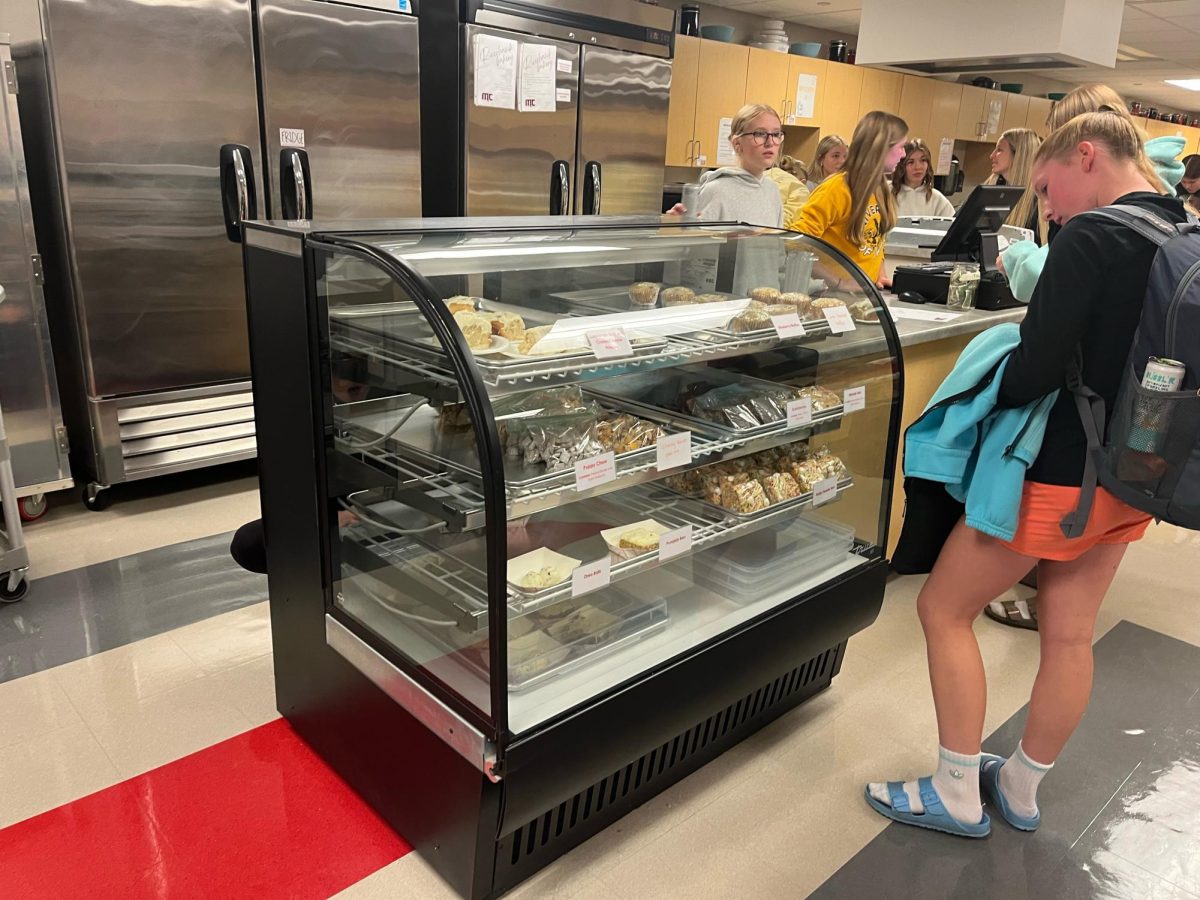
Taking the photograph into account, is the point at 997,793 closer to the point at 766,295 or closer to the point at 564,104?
the point at 766,295

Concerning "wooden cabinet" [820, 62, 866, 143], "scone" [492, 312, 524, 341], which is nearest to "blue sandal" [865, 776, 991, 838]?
"scone" [492, 312, 524, 341]

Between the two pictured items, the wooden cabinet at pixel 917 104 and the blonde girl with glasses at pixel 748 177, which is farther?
the wooden cabinet at pixel 917 104

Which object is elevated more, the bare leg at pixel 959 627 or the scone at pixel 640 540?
the scone at pixel 640 540

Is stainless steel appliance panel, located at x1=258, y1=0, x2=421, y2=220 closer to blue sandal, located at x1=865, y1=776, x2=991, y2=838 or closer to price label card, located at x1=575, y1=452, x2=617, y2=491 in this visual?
price label card, located at x1=575, y1=452, x2=617, y2=491

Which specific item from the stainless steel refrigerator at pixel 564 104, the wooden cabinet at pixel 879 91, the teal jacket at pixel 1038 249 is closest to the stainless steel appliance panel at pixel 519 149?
the stainless steel refrigerator at pixel 564 104

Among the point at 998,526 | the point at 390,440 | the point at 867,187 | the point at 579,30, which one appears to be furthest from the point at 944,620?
the point at 579,30

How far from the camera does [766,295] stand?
216 centimetres

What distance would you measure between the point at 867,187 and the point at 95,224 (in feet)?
9.67

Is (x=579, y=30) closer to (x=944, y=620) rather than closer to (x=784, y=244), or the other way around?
(x=784, y=244)

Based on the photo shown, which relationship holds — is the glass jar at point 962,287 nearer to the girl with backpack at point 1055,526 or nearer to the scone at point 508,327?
the girl with backpack at point 1055,526

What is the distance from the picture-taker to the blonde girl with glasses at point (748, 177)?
354 cm

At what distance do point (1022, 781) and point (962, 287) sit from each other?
181 cm

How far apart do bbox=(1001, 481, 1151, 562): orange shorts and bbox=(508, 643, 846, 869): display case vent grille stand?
28.9 inches

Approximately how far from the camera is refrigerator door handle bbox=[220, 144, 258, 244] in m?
3.44
